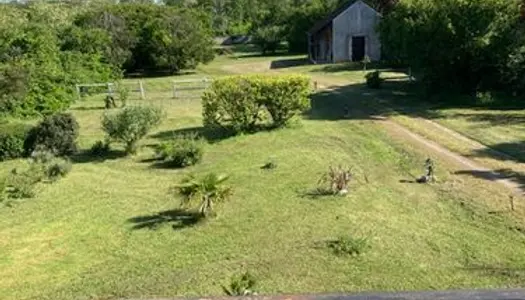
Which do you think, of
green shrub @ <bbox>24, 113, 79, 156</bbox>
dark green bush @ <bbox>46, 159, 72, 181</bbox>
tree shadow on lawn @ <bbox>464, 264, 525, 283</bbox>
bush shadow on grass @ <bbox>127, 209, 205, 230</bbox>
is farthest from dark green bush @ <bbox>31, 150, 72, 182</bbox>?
tree shadow on lawn @ <bbox>464, 264, 525, 283</bbox>

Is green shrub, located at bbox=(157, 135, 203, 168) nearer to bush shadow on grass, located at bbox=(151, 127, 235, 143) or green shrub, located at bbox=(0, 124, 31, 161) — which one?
bush shadow on grass, located at bbox=(151, 127, 235, 143)

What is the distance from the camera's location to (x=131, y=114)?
18.2 metres

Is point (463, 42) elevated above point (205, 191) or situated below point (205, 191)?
above

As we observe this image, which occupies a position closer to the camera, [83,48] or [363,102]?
[363,102]

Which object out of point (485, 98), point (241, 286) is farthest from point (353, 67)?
point (241, 286)

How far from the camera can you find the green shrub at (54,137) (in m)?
18.6

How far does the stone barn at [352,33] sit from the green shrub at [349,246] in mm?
36088

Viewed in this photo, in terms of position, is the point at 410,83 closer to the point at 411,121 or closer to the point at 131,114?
the point at 411,121

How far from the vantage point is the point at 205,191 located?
40.9 feet

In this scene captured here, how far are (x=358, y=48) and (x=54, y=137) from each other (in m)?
31.5

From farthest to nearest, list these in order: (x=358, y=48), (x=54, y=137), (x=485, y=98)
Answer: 1. (x=358, y=48)
2. (x=485, y=98)
3. (x=54, y=137)

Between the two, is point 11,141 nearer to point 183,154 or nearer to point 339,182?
point 183,154

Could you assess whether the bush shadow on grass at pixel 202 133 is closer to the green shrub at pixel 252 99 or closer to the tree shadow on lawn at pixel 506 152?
the green shrub at pixel 252 99

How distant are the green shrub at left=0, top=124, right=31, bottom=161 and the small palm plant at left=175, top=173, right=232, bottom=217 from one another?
27.9 feet
